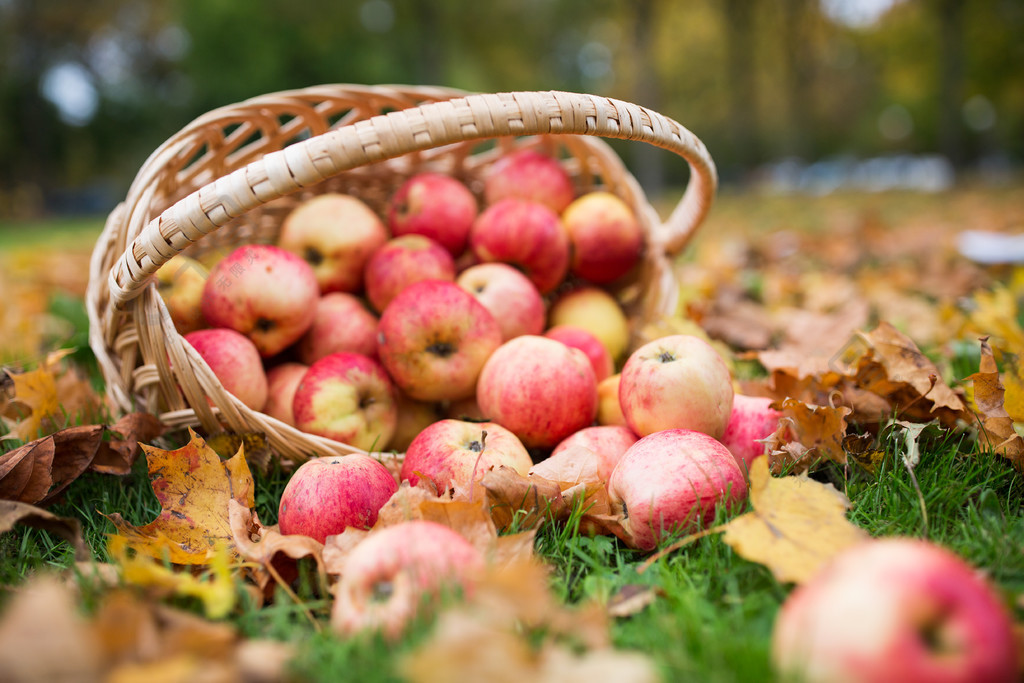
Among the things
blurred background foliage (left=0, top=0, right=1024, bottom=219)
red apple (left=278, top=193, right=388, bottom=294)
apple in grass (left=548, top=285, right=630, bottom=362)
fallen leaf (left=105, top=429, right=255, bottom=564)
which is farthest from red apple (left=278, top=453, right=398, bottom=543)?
blurred background foliage (left=0, top=0, right=1024, bottom=219)

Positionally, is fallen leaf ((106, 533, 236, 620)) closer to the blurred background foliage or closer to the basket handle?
the basket handle

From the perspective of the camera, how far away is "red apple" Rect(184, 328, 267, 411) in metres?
1.68

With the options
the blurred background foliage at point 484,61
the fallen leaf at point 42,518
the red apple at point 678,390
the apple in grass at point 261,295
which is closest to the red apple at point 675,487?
the red apple at point 678,390

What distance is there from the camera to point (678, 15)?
1967cm

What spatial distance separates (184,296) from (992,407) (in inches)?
80.4

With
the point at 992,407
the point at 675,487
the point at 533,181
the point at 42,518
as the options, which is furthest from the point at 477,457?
the point at 533,181

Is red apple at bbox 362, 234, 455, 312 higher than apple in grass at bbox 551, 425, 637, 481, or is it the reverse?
red apple at bbox 362, 234, 455, 312

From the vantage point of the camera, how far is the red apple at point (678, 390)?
1.50 m

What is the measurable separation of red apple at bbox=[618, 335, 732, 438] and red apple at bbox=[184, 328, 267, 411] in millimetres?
958

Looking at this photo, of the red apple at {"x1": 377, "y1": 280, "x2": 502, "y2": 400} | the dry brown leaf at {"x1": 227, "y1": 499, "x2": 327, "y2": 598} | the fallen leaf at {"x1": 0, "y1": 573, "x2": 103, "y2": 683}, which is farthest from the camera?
the red apple at {"x1": 377, "y1": 280, "x2": 502, "y2": 400}

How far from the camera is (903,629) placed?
710 millimetres

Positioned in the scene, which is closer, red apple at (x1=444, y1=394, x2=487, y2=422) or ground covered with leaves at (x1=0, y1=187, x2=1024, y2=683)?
ground covered with leaves at (x1=0, y1=187, x2=1024, y2=683)

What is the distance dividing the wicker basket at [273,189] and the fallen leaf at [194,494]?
0.16m

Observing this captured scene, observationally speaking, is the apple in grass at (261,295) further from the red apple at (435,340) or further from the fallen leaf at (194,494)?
the fallen leaf at (194,494)
